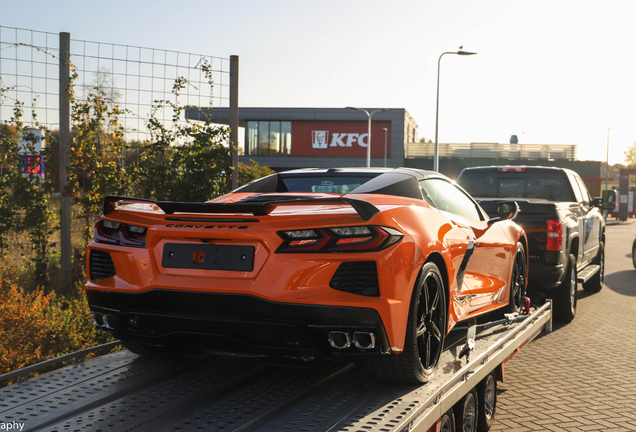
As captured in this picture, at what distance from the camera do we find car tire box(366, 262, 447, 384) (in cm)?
355

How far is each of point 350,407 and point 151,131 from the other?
6194 millimetres

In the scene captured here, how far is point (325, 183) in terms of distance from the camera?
4.45 m

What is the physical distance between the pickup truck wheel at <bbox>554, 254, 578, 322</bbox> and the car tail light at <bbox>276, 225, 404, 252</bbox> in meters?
5.50

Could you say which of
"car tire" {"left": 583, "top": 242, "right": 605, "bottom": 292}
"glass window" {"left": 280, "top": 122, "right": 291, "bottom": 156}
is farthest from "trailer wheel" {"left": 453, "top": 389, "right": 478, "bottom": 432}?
"glass window" {"left": 280, "top": 122, "right": 291, "bottom": 156}

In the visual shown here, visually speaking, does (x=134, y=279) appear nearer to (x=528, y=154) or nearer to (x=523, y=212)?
(x=523, y=212)

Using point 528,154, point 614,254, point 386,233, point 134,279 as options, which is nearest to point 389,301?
point 386,233

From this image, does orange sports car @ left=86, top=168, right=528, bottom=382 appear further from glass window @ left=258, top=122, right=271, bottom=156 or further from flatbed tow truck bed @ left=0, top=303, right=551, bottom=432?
glass window @ left=258, top=122, right=271, bottom=156

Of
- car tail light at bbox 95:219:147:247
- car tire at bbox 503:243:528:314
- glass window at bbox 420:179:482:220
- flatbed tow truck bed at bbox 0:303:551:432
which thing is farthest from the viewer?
car tire at bbox 503:243:528:314

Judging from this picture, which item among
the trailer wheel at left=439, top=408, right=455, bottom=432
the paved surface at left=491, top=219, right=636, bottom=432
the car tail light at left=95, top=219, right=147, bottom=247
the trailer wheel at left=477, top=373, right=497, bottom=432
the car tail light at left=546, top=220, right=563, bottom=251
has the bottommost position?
the paved surface at left=491, top=219, right=636, bottom=432

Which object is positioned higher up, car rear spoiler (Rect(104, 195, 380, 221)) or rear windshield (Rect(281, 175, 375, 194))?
rear windshield (Rect(281, 175, 375, 194))

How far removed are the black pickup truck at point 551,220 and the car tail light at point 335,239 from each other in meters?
4.47

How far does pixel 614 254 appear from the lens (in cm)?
1977

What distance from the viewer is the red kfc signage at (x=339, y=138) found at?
189 feet

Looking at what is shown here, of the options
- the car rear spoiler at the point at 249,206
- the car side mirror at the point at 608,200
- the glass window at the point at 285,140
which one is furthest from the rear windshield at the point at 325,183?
the glass window at the point at 285,140
